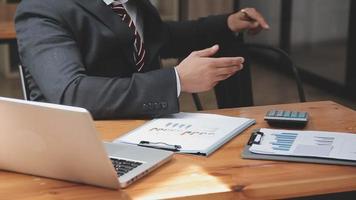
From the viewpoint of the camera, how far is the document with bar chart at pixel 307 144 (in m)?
1.40

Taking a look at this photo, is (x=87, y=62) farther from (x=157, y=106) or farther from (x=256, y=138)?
(x=256, y=138)

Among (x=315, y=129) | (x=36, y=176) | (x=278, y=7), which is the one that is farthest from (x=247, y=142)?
(x=278, y=7)

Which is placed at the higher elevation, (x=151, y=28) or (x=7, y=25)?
(x=151, y=28)

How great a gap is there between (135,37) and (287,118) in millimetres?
556

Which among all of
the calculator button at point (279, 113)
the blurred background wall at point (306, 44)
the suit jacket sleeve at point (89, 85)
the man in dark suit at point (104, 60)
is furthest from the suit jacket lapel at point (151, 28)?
the blurred background wall at point (306, 44)

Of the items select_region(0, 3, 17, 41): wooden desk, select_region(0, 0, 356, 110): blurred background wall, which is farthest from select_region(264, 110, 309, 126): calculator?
select_region(0, 0, 356, 110): blurred background wall

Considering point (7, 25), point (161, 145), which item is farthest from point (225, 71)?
point (7, 25)

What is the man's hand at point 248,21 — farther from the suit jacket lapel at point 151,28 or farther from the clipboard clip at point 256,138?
the clipboard clip at point 256,138

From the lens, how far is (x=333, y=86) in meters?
5.00

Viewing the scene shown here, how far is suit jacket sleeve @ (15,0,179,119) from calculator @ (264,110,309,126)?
0.25 meters

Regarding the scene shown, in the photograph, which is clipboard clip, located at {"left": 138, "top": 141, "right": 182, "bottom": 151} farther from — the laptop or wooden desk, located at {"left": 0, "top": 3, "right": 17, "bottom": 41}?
wooden desk, located at {"left": 0, "top": 3, "right": 17, "bottom": 41}

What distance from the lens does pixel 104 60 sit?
187 cm

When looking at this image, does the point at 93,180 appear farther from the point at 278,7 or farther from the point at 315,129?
the point at 278,7

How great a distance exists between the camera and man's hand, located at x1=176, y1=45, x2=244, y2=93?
162 centimetres
